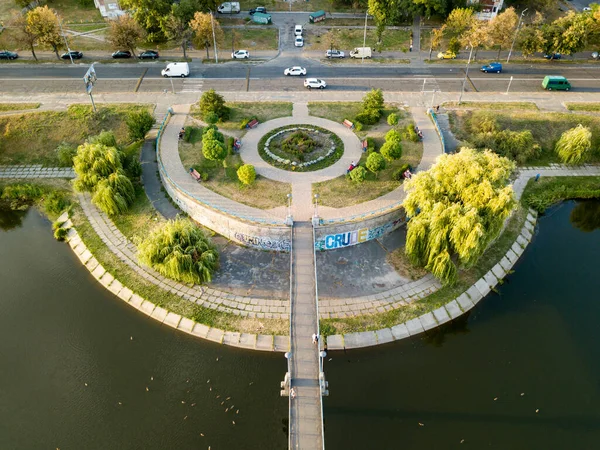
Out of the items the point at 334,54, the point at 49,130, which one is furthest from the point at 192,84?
the point at 334,54

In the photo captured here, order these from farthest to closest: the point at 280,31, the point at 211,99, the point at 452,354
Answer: the point at 280,31, the point at 211,99, the point at 452,354

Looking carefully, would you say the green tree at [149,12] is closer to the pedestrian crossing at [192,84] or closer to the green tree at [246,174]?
the pedestrian crossing at [192,84]

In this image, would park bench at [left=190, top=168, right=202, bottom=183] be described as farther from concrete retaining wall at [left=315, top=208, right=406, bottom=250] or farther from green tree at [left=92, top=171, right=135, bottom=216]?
concrete retaining wall at [left=315, top=208, right=406, bottom=250]

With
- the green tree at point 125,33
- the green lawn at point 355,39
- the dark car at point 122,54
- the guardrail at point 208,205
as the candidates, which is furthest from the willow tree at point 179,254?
the green lawn at point 355,39

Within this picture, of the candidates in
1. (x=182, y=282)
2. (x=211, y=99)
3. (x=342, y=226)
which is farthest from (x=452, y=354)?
(x=211, y=99)

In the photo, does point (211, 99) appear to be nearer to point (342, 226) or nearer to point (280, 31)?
point (342, 226)

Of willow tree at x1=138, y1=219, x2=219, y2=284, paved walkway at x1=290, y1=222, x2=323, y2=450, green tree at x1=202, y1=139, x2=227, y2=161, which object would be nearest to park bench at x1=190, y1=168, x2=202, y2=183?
green tree at x1=202, y1=139, x2=227, y2=161

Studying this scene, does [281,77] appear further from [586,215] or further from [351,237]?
[586,215]
